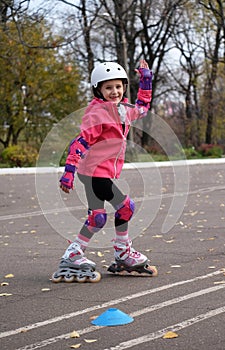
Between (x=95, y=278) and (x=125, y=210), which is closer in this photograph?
(x=95, y=278)

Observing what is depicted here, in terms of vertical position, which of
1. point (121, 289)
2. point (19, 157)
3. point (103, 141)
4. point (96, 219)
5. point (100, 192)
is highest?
point (103, 141)

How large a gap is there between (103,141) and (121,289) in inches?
50.4

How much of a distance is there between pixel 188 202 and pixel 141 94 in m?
7.13

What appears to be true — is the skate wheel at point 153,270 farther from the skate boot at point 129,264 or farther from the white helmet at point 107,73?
the white helmet at point 107,73

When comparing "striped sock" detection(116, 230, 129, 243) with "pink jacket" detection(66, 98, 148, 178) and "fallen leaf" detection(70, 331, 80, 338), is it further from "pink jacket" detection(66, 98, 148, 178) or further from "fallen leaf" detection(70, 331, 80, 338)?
"fallen leaf" detection(70, 331, 80, 338)

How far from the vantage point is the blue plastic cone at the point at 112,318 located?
5.39 meters

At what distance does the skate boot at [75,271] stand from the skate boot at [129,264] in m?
0.28

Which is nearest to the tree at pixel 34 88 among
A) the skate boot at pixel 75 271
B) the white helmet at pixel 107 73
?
the white helmet at pixel 107 73

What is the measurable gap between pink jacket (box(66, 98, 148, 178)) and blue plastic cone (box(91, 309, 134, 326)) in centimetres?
181

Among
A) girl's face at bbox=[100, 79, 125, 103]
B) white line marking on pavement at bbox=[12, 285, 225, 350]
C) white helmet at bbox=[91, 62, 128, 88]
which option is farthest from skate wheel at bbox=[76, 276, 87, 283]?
white helmet at bbox=[91, 62, 128, 88]

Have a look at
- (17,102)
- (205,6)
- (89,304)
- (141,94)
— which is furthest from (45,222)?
(205,6)

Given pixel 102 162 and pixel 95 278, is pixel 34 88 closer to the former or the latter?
pixel 102 162

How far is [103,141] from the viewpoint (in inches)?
279

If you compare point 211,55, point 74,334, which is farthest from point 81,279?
point 211,55
